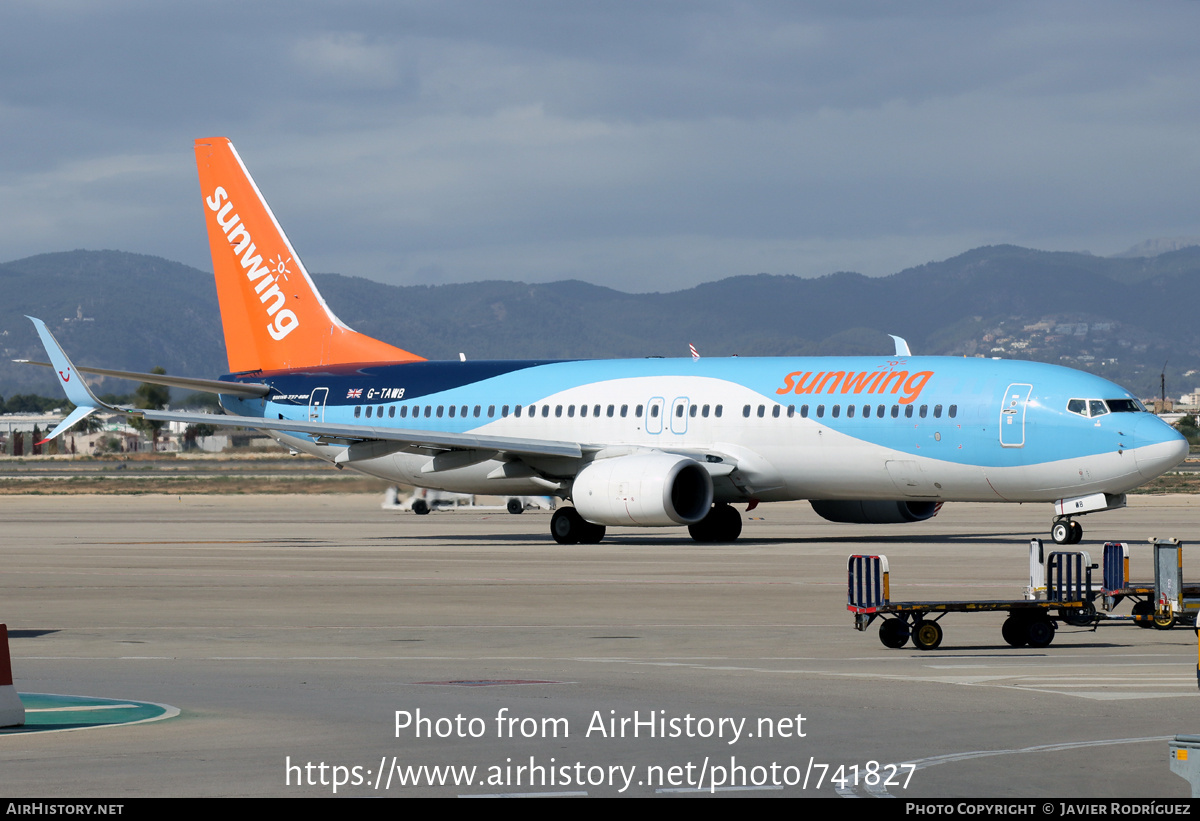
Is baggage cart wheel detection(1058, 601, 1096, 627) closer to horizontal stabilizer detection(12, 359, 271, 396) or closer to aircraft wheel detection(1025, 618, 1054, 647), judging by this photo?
aircraft wheel detection(1025, 618, 1054, 647)

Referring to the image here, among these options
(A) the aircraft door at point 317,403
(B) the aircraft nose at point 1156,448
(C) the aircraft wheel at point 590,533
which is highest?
(A) the aircraft door at point 317,403

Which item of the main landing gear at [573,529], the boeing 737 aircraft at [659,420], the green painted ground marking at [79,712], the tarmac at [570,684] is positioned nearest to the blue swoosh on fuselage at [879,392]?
the boeing 737 aircraft at [659,420]

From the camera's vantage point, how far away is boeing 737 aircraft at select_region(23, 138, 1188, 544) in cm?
3628

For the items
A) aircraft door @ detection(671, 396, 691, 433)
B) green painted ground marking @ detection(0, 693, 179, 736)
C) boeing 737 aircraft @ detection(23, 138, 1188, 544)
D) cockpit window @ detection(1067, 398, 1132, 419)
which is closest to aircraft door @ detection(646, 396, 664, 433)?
boeing 737 aircraft @ detection(23, 138, 1188, 544)

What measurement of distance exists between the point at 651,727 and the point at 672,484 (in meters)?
24.9

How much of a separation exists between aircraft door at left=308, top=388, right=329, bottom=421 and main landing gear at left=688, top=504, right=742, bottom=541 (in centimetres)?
1121

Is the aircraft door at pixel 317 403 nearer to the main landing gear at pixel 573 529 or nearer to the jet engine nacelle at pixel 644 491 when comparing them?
the main landing gear at pixel 573 529

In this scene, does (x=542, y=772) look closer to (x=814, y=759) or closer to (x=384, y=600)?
(x=814, y=759)

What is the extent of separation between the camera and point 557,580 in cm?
2866

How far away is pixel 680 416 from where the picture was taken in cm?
4072

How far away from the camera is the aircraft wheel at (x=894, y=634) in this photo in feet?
59.6

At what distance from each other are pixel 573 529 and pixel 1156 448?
13.5 m

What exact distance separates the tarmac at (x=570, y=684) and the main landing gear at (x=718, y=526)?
794cm
